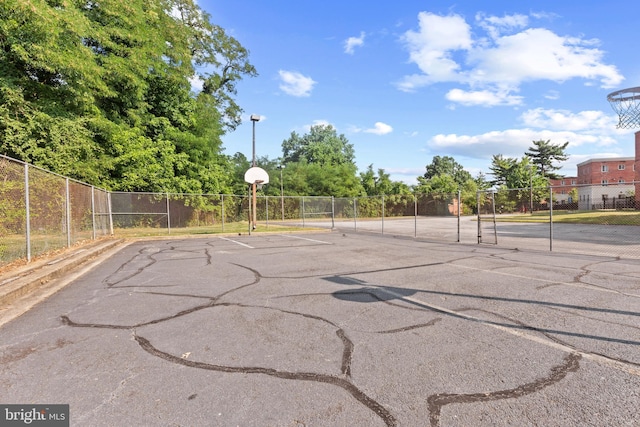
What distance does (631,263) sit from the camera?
7.93 meters

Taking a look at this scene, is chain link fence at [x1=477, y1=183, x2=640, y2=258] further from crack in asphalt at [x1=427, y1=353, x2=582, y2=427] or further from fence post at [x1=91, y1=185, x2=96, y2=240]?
fence post at [x1=91, y1=185, x2=96, y2=240]

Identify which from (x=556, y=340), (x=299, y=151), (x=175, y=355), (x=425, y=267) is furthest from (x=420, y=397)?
(x=299, y=151)

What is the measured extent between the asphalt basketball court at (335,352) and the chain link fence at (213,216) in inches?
113

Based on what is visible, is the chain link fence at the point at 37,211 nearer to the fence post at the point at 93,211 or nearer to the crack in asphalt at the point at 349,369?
the fence post at the point at 93,211

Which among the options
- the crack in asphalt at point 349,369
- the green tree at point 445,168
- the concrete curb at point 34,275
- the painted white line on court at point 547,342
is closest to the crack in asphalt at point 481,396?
the crack in asphalt at point 349,369

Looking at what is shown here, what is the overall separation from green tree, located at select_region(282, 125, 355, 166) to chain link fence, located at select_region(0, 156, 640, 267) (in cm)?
3423

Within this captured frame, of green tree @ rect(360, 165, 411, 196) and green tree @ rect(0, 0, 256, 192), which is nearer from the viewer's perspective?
green tree @ rect(0, 0, 256, 192)

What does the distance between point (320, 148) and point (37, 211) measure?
6646 cm

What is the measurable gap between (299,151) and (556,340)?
81.9 meters

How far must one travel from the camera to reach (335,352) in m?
3.17

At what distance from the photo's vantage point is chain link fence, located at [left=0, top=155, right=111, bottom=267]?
6.75 meters

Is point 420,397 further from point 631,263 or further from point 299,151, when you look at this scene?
point 299,151

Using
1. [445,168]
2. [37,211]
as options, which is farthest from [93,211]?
[445,168]

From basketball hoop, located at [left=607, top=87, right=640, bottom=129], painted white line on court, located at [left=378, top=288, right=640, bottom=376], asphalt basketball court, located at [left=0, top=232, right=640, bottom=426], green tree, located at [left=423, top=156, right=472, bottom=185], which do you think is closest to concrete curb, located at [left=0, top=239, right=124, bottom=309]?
asphalt basketball court, located at [left=0, top=232, right=640, bottom=426]
